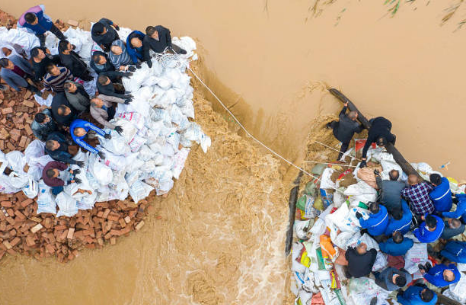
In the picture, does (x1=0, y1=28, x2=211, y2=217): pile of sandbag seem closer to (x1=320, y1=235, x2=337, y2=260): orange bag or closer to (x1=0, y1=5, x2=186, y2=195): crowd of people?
Answer: (x1=0, y1=5, x2=186, y2=195): crowd of people

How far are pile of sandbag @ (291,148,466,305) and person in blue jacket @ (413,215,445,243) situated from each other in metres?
0.22

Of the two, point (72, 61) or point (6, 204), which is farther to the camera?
point (6, 204)

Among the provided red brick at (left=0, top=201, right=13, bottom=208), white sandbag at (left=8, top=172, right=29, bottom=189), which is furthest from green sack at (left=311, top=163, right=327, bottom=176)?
red brick at (left=0, top=201, right=13, bottom=208)

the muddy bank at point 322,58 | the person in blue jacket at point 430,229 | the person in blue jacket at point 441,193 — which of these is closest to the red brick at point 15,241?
the muddy bank at point 322,58

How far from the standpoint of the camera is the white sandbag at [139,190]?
12.3 ft

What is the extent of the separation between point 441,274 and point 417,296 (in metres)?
0.35

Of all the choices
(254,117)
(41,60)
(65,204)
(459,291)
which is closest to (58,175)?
(65,204)

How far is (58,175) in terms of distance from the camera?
328 centimetres

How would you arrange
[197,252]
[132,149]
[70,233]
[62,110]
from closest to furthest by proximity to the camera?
[62,110]
[132,149]
[70,233]
[197,252]

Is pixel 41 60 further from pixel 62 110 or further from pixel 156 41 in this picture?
pixel 156 41

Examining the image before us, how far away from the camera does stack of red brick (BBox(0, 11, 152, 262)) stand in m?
3.65

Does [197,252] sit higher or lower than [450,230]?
lower

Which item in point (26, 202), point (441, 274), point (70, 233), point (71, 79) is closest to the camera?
point (441, 274)

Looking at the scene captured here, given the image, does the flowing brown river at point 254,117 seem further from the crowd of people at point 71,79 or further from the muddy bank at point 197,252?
the crowd of people at point 71,79
